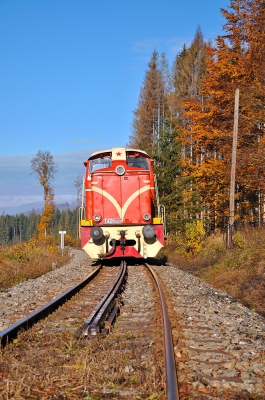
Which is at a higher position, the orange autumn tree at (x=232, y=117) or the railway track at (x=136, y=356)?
the orange autumn tree at (x=232, y=117)

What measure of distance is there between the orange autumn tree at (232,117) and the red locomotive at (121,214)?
5624mm

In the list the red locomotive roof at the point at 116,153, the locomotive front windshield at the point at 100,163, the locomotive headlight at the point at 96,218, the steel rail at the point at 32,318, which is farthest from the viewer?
the locomotive front windshield at the point at 100,163

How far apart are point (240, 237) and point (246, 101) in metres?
6.74

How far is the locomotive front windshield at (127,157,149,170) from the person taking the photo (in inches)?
606

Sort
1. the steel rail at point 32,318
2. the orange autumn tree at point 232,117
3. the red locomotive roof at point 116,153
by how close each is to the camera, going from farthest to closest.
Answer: the orange autumn tree at point 232,117
the red locomotive roof at point 116,153
the steel rail at point 32,318

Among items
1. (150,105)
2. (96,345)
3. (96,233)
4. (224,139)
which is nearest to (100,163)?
(96,233)

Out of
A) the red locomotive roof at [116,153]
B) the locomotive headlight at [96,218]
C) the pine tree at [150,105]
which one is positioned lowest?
the locomotive headlight at [96,218]

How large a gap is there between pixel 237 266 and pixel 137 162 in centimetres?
512

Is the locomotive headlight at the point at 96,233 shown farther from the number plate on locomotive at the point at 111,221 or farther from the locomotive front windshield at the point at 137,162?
the locomotive front windshield at the point at 137,162

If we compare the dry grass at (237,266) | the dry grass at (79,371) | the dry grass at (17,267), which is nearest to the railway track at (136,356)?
the dry grass at (79,371)

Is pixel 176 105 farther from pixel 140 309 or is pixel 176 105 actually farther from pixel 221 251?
pixel 140 309

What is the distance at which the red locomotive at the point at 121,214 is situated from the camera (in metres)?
14.5

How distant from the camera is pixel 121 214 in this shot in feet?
48.1

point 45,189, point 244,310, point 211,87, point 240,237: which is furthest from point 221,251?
point 45,189
